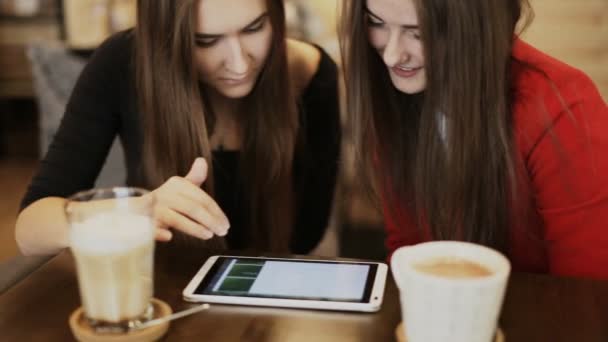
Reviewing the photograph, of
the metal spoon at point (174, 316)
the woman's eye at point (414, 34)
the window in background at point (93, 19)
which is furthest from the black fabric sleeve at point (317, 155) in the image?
the window in background at point (93, 19)

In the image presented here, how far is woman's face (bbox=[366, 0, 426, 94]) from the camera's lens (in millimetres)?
940

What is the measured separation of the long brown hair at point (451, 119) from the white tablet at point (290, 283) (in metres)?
0.25

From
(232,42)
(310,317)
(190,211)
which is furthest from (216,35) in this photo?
(310,317)

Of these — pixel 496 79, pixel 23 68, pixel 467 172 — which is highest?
pixel 496 79

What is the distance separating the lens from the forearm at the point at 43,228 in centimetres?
103

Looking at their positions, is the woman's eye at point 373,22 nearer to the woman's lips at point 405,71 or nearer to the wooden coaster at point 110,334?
the woman's lips at point 405,71

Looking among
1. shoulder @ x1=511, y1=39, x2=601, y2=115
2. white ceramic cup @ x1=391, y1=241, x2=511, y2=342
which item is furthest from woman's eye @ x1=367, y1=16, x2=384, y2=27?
white ceramic cup @ x1=391, y1=241, x2=511, y2=342

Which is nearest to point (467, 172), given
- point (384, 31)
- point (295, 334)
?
point (384, 31)

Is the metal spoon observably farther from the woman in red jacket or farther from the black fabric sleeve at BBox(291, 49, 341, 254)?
the black fabric sleeve at BBox(291, 49, 341, 254)

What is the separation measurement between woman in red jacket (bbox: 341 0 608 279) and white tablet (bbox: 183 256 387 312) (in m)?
0.26

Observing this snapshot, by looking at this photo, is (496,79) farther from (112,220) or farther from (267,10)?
(112,220)

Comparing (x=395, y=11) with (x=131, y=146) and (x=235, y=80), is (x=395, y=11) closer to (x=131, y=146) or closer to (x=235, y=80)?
(x=235, y=80)

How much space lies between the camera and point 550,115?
0.95 metres

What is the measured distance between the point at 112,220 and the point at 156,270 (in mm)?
163
